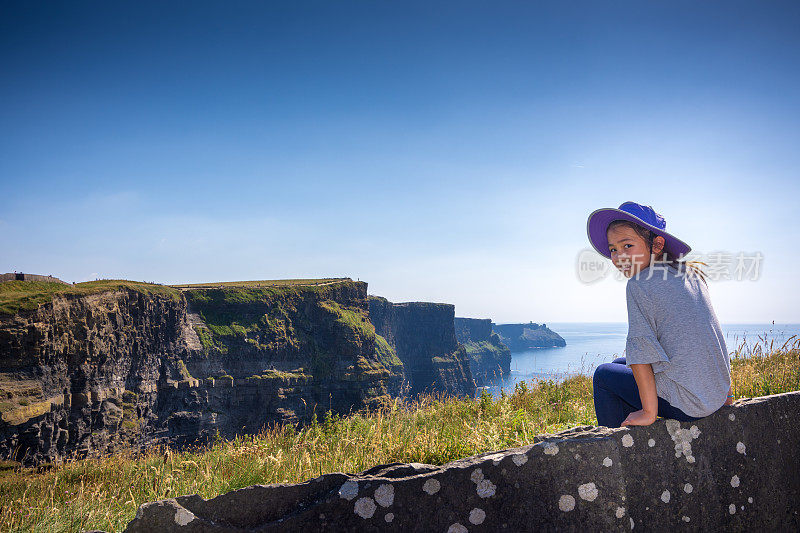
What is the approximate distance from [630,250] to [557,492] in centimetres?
167

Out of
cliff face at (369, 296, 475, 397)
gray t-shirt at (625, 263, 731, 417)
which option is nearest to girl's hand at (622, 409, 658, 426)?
gray t-shirt at (625, 263, 731, 417)

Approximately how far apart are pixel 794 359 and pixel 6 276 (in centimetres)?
6527

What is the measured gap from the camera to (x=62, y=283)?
5103 centimetres

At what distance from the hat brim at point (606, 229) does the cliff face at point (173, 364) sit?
84.0ft

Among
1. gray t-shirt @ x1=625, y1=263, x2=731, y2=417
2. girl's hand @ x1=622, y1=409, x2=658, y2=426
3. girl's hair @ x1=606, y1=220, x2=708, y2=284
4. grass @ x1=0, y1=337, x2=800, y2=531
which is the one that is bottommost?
grass @ x1=0, y1=337, x2=800, y2=531

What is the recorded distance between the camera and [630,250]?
2.80 m

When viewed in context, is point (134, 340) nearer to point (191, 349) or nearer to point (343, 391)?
point (191, 349)

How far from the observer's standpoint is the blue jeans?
2.78m

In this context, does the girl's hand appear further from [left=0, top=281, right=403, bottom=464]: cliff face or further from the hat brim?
[left=0, top=281, right=403, bottom=464]: cliff face

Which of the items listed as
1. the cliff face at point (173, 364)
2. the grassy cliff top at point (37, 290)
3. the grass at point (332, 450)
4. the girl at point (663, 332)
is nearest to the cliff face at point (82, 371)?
the cliff face at point (173, 364)

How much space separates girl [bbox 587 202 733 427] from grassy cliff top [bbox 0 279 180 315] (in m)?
53.8

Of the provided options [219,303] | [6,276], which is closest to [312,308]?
[219,303]

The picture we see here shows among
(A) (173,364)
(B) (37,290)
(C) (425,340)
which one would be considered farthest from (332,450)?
(C) (425,340)

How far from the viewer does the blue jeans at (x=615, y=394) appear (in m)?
2.78
